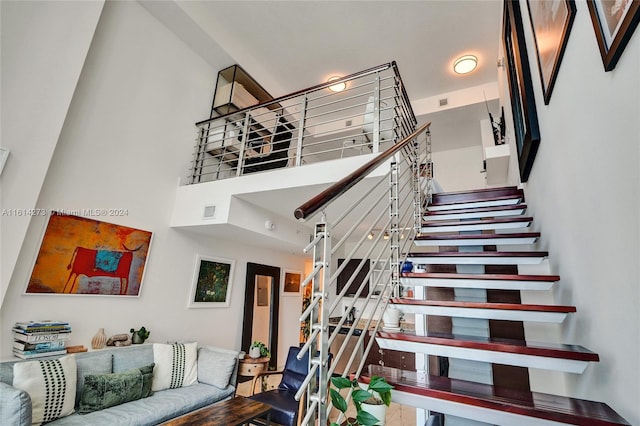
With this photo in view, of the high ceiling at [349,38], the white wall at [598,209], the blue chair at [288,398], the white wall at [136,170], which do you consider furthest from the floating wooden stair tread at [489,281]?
Answer: the high ceiling at [349,38]

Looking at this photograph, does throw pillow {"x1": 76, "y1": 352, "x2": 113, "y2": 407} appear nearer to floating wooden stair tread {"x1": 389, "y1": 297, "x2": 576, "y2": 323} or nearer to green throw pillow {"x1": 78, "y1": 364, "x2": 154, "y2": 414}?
green throw pillow {"x1": 78, "y1": 364, "x2": 154, "y2": 414}

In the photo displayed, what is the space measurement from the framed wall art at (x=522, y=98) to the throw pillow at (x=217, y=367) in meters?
3.48

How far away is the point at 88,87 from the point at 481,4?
4914 millimetres

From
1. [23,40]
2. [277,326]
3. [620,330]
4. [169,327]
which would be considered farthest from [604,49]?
[277,326]

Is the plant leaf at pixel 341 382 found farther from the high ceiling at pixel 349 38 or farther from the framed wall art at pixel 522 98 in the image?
the high ceiling at pixel 349 38

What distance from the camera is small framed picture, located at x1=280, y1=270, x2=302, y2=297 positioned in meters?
5.70

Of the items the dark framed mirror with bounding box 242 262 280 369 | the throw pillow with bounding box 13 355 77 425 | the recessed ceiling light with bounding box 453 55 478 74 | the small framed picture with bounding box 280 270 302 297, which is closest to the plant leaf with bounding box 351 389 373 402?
the throw pillow with bounding box 13 355 77 425

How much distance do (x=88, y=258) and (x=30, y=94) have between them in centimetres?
154

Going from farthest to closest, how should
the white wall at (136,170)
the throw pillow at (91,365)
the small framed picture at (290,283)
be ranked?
the small framed picture at (290,283) < the white wall at (136,170) < the throw pillow at (91,365)

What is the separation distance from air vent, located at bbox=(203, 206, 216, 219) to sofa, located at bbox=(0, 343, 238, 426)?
148 cm

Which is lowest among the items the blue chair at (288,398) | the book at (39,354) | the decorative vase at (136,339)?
the blue chair at (288,398)

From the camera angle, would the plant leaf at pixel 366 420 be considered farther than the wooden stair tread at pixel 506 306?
No

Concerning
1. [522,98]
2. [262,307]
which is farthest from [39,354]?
[522,98]

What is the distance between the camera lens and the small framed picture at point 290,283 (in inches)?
224
